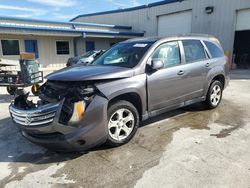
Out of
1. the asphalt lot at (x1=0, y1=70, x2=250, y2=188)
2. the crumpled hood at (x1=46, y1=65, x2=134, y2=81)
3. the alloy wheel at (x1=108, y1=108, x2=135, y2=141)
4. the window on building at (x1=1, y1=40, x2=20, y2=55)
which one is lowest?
the asphalt lot at (x1=0, y1=70, x2=250, y2=188)

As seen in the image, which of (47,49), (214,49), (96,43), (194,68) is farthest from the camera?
(96,43)

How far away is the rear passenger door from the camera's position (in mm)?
4754

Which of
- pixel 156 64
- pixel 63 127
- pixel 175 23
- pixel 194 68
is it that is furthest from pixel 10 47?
pixel 63 127

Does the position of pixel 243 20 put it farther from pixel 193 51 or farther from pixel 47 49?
pixel 47 49

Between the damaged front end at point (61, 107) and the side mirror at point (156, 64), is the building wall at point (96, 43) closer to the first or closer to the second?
the side mirror at point (156, 64)

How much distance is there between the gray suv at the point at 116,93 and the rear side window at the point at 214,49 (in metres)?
0.13

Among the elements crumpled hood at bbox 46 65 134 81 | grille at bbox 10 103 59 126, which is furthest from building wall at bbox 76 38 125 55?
grille at bbox 10 103 59 126

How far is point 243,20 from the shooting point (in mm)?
15359

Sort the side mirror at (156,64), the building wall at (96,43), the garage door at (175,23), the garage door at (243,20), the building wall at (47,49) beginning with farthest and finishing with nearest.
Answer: the building wall at (96,43)
the garage door at (175,23)
the building wall at (47,49)
the garage door at (243,20)
the side mirror at (156,64)

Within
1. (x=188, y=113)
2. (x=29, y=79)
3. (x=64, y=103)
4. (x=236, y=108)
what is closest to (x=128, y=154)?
(x=64, y=103)

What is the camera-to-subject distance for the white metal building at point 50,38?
16.4 metres

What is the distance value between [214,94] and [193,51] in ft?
4.51

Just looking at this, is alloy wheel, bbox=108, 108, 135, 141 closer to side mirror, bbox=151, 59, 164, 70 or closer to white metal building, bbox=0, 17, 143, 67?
side mirror, bbox=151, 59, 164, 70

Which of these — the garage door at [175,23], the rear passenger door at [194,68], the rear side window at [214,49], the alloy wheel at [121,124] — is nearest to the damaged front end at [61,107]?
the alloy wheel at [121,124]
